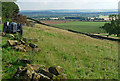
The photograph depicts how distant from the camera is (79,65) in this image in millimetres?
12602

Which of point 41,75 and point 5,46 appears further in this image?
point 5,46

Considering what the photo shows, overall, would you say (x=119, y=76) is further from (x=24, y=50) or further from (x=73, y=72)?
(x=24, y=50)

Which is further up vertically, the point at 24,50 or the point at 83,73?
the point at 24,50

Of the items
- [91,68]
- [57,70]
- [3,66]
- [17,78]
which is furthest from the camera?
[91,68]

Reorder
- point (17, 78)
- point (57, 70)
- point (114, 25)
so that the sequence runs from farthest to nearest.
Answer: point (114, 25) → point (57, 70) → point (17, 78)

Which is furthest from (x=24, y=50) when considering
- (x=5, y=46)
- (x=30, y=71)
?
(x=30, y=71)

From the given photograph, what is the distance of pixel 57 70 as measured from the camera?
9.52 m

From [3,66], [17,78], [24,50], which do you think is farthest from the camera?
[24,50]

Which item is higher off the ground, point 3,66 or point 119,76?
point 3,66

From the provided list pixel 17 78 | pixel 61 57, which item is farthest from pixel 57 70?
pixel 61 57

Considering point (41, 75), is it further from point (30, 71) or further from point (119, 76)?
point (119, 76)

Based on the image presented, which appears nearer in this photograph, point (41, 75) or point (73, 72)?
point (41, 75)

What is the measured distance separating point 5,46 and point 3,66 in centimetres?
447

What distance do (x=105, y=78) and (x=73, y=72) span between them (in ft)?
8.49
